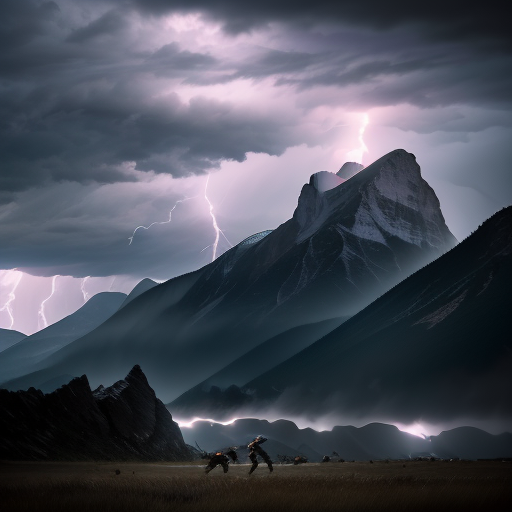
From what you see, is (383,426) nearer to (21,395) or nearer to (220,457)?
(21,395)

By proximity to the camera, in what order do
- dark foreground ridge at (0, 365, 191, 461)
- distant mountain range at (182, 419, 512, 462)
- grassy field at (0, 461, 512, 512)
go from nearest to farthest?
grassy field at (0, 461, 512, 512)
dark foreground ridge at (0, 365, 191, 461)
distant mountain range at (182, 419, 512, 462)

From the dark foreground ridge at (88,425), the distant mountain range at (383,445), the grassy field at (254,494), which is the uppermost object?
the dark foreground ridge at (88,425)

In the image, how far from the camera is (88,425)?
107062mm

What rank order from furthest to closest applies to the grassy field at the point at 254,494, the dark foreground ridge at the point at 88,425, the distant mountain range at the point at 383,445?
the distant mountain range at the point at 383,445, the dark foreground ridge at the point at 88,425, the grassy field at the point at 254,494

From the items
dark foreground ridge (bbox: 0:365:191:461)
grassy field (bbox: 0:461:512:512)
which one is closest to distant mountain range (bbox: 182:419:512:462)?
dark foreground ridge (bbox: 0:365:191:461)

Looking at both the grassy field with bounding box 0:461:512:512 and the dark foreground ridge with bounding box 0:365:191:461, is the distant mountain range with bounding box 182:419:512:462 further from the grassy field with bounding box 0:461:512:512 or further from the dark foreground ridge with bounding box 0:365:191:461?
the grassy field with bounding box 0:461:512:512

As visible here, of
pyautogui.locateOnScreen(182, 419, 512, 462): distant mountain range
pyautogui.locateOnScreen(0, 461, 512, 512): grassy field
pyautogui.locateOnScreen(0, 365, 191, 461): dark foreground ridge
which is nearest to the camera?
pyautogui.locateOnScreen(0, 461, 512, 512): grassy field

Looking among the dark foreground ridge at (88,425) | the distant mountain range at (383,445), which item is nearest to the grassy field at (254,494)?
the dark foreground ridge at (88,425)

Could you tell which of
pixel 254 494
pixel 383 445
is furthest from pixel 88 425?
pixel 383 445

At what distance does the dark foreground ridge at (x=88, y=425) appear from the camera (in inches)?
3590

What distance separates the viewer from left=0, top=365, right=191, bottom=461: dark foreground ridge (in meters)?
91.2

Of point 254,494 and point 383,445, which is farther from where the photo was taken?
point 383,445

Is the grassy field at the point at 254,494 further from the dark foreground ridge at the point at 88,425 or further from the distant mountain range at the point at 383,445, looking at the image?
the distant mountain range at the point at 383,445

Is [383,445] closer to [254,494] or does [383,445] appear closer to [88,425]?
[88,425]
